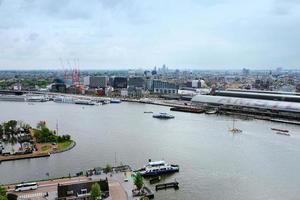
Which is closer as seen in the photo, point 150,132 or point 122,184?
point 122,184

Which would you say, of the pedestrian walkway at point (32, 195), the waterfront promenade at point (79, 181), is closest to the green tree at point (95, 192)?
the waterfront promenade at point (79, 181)

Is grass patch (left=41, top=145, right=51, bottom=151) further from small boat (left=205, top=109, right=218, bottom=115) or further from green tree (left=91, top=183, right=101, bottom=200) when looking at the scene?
small boat (left=205, top=109, right=218, bottom=115)

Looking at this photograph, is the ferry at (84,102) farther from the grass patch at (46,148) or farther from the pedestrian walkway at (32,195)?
the pedestrian walkway at (32,195)

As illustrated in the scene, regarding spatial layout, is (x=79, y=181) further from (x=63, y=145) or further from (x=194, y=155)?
(x=194, y=155)

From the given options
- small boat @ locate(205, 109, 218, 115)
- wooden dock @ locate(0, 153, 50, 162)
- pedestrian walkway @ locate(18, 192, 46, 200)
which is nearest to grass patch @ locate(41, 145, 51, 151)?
wooden dock @ locate(0, 153, 50, 162)

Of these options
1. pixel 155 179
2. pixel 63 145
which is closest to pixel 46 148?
pixel 63 145

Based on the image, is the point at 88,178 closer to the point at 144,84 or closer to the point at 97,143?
the point at 97,143

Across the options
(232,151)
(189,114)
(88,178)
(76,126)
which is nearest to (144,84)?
(189,114)
